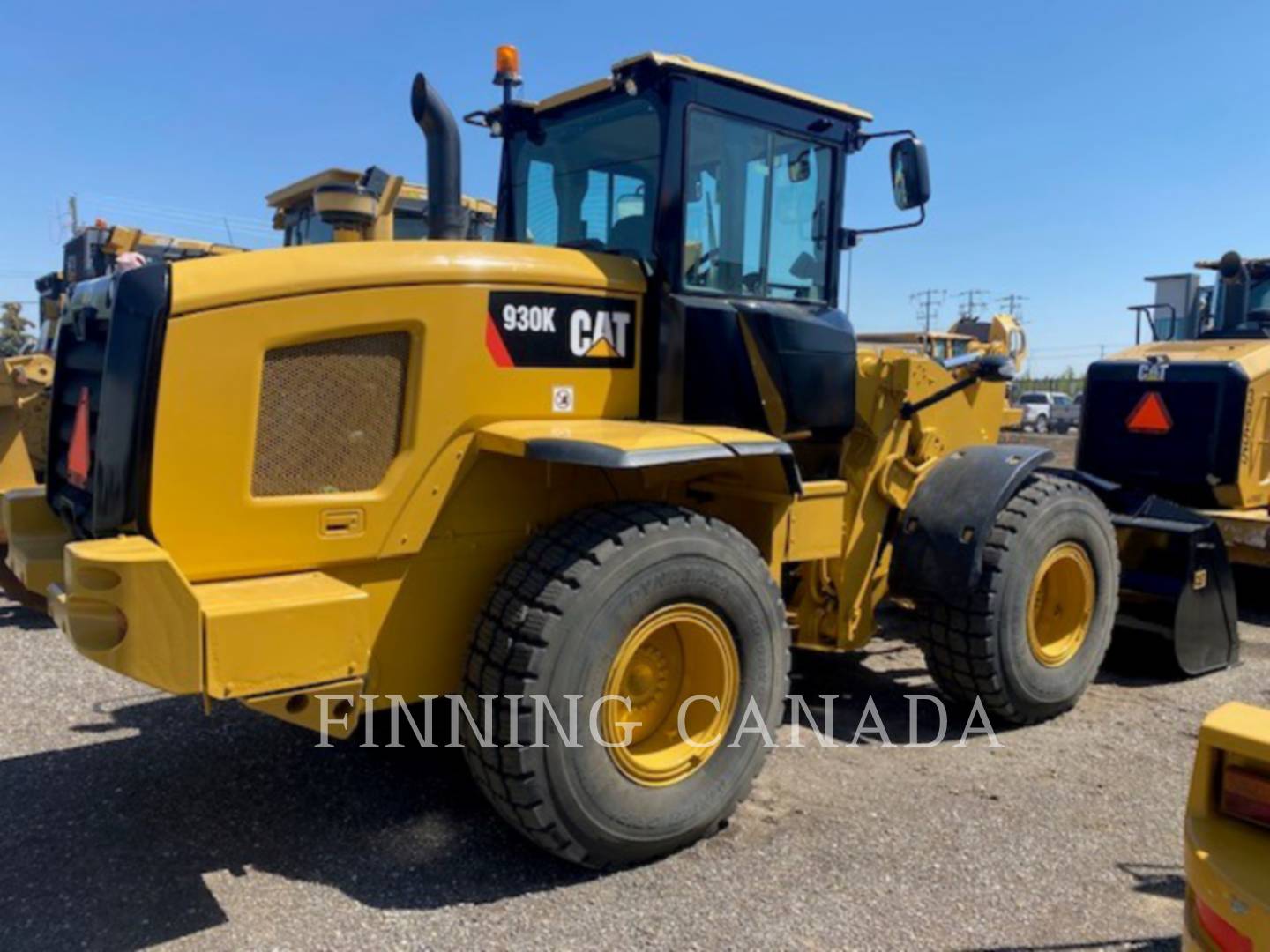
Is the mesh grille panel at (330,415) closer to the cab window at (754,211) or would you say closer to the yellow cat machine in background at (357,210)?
the yellow cat machine in background at (357,210)

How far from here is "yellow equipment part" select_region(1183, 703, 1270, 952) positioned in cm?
195

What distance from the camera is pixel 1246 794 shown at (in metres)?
2.12

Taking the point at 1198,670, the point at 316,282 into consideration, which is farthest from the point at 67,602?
the point at 1198,670

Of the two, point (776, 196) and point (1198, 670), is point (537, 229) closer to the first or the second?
point (776, 196)

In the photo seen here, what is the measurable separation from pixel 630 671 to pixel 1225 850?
6.63 ft

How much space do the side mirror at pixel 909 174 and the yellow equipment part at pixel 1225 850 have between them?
2.74 metres

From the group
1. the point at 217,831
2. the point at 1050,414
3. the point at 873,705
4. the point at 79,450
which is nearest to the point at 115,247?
the point at 79,450

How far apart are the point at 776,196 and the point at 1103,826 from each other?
2.85 meters

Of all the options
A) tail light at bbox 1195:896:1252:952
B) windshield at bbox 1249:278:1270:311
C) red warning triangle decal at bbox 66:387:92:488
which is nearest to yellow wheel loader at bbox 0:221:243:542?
red warning triangle decal at bbox 66:387:92:488

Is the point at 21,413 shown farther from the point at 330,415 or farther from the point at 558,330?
the point at 558,330

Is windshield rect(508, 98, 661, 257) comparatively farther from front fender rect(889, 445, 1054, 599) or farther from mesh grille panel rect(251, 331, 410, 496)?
front fender rect(889, 445, 1054, 599)

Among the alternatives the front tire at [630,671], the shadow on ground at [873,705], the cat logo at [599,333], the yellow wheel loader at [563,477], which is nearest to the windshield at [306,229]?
the yellow wheel loader at [563,477]

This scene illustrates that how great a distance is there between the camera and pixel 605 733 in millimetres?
3408

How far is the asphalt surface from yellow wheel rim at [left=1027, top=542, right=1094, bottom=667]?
1.41ft
